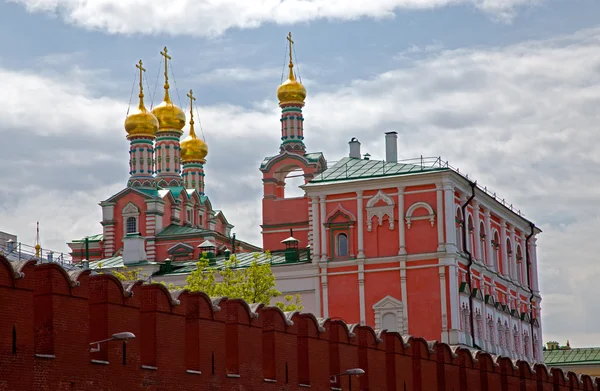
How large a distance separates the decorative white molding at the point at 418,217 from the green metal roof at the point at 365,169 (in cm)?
149

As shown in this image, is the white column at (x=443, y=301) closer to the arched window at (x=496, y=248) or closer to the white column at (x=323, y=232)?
the white column at (x=323, y=232)

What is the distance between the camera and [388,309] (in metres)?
A: 60.1

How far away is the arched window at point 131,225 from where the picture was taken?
7669 cm

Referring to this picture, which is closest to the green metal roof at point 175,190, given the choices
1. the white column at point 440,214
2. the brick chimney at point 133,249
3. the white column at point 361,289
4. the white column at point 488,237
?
the brick chimney at point 133,249

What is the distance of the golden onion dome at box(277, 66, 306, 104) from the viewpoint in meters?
79.0

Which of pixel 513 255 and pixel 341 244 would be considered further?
pixel 513 255

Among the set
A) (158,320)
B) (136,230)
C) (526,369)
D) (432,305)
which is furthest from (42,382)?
(136,230)

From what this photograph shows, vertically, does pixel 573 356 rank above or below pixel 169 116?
below

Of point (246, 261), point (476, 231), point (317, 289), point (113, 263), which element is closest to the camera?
point (317, 289)

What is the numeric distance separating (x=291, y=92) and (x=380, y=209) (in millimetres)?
19484

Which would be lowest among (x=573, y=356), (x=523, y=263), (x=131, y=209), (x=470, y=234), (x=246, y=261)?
(x=573, y=356)

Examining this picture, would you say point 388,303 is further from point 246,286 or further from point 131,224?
point 131,224

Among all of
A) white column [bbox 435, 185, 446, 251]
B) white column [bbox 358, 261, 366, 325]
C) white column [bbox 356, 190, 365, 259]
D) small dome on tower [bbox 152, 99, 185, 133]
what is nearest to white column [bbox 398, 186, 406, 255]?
white column [bbox 435, 185, 446, 251]

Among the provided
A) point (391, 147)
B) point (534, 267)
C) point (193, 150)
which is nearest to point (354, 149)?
point (391, 147)
